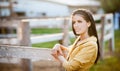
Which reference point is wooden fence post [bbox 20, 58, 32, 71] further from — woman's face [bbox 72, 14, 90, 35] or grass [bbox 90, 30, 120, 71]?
grass [bbox 90, 30, 120, 71]

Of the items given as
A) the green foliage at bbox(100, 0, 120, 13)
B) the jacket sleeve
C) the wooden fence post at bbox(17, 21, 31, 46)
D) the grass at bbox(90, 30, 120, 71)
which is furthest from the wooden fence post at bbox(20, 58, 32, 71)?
the green foliage at bbox(100, 0, 120, 13)

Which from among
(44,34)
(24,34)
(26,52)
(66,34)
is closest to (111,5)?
(44,34)

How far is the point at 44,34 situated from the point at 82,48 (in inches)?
221

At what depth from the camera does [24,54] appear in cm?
217

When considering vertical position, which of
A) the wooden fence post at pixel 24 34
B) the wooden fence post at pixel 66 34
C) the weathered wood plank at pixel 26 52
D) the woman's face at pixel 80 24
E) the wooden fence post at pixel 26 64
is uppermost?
the woman's face at pixel 80 24

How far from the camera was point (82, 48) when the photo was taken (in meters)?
1.78

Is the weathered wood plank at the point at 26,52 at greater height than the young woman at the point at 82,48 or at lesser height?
lesser

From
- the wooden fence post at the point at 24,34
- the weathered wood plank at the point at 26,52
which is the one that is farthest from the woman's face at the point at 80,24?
the wooden fence post at the point at 24,34

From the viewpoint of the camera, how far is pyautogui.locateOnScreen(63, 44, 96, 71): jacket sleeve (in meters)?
1.75

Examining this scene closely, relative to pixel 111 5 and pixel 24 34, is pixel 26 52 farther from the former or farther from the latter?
pixel 111 5

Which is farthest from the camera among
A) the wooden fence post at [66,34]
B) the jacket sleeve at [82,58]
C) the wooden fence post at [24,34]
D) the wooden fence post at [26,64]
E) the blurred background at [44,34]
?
the wooden fence post at [66,34]

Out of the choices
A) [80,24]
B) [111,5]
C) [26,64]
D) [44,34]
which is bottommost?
[111,5]

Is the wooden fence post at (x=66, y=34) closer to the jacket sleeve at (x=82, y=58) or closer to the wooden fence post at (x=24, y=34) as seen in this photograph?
the wooden fence post at (x=24, y=34)

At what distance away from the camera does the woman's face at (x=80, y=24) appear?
1.82 meters
